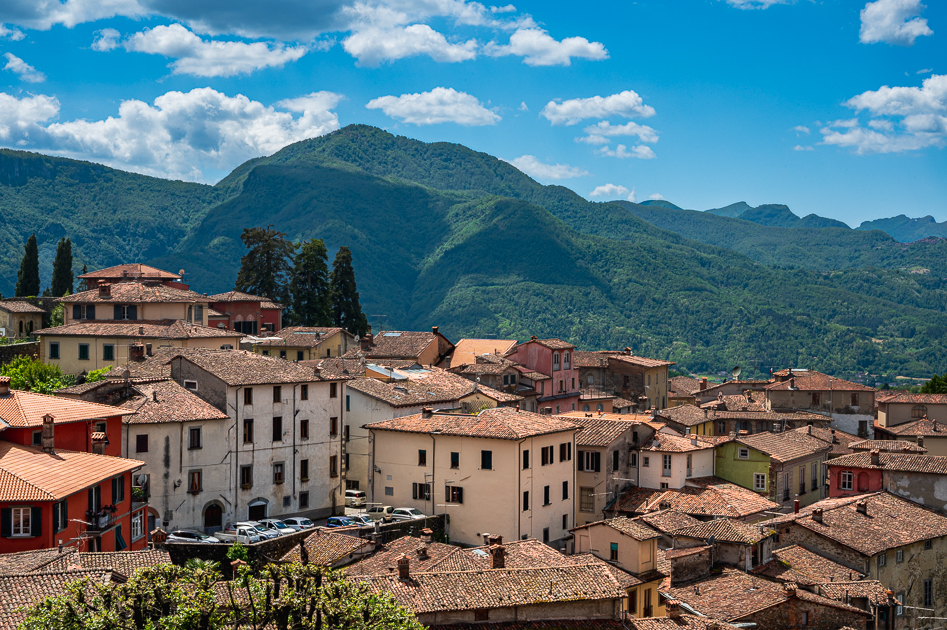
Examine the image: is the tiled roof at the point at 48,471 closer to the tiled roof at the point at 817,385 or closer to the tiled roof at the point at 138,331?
the tiled roof at the point at 138,331

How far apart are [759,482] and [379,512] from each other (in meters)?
23.3

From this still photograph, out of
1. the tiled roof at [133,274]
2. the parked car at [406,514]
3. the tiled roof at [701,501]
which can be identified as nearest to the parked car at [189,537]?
the parked car at [406,514]

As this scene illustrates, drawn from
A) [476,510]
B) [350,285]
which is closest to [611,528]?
[476,510]

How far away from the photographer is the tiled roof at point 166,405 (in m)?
46.4

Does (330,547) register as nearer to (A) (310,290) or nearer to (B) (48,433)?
(B) (48,433)

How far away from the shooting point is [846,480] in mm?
60312

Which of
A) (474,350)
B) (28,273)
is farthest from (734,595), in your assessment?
(28,273)

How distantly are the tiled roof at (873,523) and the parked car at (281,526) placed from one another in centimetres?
2236

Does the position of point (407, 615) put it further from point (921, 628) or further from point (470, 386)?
point (470, 386)

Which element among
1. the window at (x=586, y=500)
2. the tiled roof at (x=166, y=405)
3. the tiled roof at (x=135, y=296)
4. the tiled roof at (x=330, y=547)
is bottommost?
the window at (x=586, y=500)

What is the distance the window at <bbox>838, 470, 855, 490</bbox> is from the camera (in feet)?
197

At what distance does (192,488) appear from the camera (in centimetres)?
4791

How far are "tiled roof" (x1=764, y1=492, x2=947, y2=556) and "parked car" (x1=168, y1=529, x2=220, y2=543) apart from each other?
84.7 ft

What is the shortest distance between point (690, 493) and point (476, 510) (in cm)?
1246
